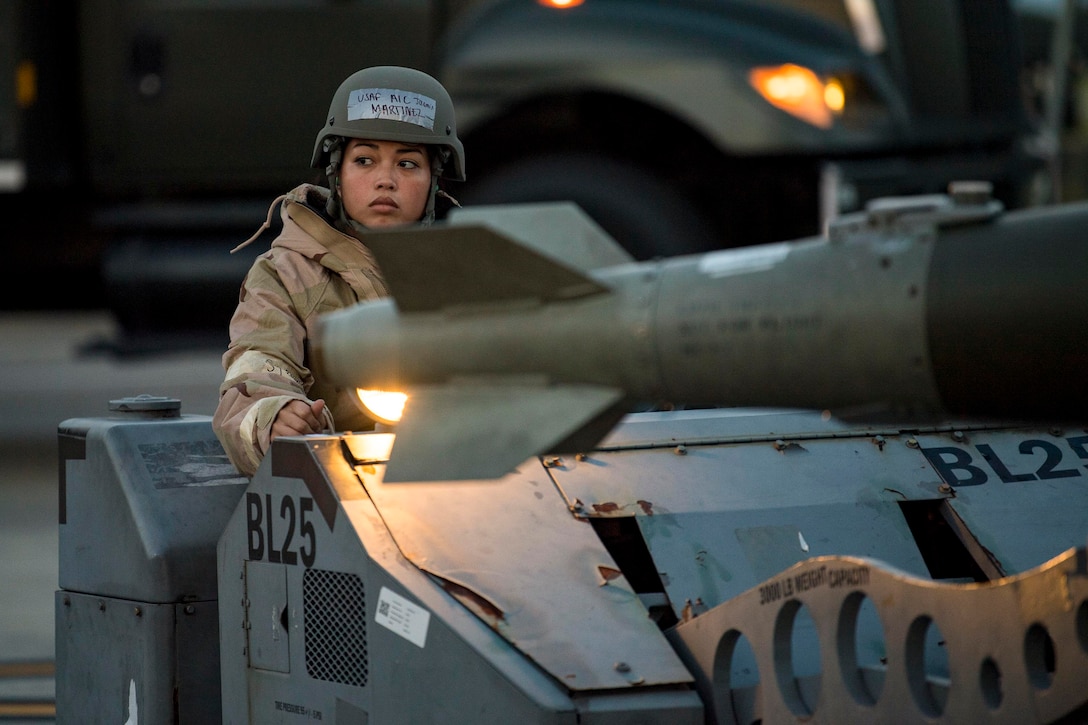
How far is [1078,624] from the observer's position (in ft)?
6.51

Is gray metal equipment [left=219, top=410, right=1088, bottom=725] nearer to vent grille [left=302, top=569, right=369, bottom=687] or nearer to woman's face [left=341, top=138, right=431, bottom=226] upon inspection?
vent grille [left=302, top=569, right=369, bottom=687]

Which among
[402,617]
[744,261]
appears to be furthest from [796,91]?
[744,261]

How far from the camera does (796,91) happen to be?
25.2ft

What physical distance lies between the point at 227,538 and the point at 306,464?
1.13 feet

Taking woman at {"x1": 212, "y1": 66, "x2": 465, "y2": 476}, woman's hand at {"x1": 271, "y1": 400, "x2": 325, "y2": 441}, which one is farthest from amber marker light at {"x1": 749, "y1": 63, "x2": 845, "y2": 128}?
woman's hand at {"x1": 271, "y1": 400, "x2": 325, "y2": 441}

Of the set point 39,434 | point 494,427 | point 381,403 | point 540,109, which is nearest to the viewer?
point 494,427

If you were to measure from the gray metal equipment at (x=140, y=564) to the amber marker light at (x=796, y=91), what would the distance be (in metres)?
4.77

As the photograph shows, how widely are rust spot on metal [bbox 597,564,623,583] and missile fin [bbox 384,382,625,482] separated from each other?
54 centimetres

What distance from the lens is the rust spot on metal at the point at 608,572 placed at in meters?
2.68

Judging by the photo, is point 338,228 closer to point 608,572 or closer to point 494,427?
point 608,572

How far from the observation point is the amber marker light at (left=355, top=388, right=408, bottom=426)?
302cm

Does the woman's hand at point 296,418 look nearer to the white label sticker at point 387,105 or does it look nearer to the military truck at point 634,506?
the military truck at point 634,506

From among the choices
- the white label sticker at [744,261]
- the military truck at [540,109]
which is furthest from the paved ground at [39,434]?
the white label sticker at [744,261]

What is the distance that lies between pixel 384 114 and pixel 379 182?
0.49 feet
